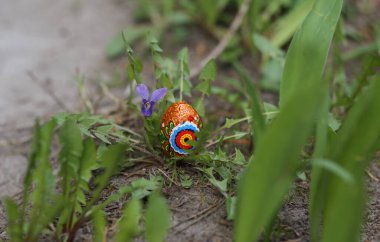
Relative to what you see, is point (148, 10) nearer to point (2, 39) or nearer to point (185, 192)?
point (2, 39)

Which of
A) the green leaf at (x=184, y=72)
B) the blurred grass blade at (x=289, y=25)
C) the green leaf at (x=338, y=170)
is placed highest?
the blurred grass blade at (x=289, y=25)

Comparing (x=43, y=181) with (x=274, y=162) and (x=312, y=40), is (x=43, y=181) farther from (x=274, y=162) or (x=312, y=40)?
(x=312, y=40)

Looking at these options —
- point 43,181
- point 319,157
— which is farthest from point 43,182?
point 319,157

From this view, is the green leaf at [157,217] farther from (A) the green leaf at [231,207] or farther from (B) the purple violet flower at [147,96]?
(B) the purple violet flower at [147,96]

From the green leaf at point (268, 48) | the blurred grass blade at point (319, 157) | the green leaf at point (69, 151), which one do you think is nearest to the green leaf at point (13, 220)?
the green leaf at point (69, 151)

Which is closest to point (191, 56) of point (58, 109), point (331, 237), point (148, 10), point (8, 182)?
point (148, 10)

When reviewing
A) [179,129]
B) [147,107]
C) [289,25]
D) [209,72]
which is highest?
[289,25]
